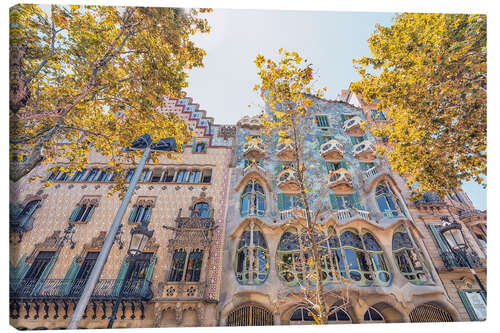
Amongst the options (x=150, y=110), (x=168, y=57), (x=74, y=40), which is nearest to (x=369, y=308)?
(x=150, y=110)

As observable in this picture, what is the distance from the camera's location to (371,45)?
26.2ft

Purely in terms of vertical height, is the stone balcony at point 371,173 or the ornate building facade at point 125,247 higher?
the stone balcony at point 371,173

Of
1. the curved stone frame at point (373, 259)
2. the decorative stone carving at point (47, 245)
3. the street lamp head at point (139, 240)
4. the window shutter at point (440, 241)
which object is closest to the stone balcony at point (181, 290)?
the street lamp head at point (139, 240)

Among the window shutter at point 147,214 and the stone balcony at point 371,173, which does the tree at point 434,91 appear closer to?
the stone balcony at point 371,173

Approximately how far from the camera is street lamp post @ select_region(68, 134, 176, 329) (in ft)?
14.5

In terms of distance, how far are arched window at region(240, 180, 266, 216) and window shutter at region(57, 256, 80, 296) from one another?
7.62 metres

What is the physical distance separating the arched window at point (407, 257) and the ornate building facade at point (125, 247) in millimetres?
8092

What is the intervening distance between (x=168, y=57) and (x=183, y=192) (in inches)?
275

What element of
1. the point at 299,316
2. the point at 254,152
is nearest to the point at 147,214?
the point at 254,152

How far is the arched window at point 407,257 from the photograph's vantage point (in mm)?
9094

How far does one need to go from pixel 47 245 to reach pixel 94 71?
8740 mm

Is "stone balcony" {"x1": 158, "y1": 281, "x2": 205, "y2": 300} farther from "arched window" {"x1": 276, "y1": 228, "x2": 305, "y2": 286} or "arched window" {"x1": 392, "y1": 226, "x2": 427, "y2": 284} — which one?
"arched window" {"x1": 392, "y1": 226, "x2": 427, "y2": 284}

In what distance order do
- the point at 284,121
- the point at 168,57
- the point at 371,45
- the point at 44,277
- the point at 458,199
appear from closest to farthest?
1. the point at 284,121
2. the point at 168,57
3. the point at 371,45
4. the point at 44,277
5. the point at 458,199

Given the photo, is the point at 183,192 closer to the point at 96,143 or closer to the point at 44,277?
the point at 96,143
